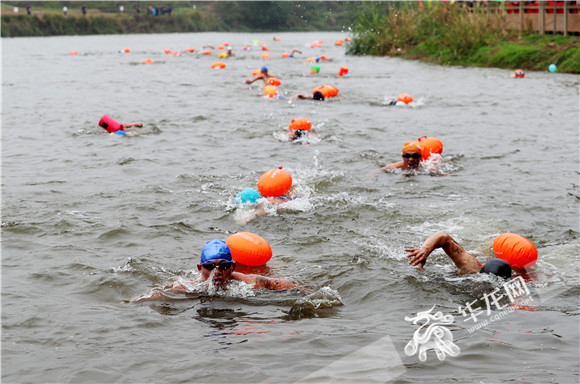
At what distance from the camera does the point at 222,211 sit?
9.75m

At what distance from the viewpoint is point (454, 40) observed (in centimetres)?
3161

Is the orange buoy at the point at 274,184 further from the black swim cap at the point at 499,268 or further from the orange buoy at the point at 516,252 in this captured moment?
the black swim cap at the point at 499,268

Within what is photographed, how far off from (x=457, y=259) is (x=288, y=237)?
2.40 m

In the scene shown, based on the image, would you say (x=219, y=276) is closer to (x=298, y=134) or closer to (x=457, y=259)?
(x=457, y=259)

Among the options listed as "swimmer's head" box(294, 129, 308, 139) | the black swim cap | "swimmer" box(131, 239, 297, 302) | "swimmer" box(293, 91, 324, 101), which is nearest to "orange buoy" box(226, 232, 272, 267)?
"swimmer" box(131, 239, 297, 302)

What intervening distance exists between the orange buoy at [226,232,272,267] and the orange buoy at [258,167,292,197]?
2.29 meters

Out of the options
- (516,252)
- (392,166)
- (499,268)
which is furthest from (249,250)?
(392,166)

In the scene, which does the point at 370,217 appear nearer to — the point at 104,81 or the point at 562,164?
the point at 562,164

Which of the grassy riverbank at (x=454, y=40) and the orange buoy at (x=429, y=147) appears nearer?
the orange buoy at (x=429, y=147)

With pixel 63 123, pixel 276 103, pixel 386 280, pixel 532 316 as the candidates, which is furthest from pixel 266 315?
pixel 276 103

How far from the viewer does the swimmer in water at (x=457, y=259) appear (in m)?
6.43

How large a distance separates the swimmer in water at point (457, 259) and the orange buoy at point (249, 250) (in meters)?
1.63

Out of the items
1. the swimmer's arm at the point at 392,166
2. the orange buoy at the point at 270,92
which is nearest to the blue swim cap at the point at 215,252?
the swimmer's arm at the point at 392,166

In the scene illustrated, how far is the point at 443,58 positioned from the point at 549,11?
5.07 metres
